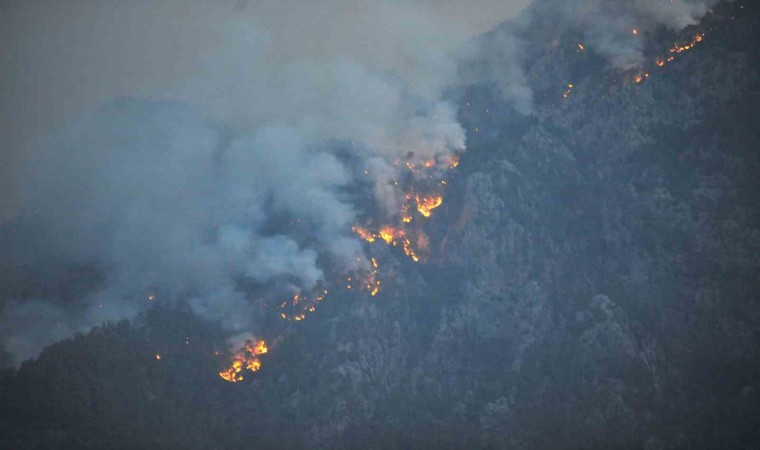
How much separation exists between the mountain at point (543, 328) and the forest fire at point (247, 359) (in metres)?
3.46

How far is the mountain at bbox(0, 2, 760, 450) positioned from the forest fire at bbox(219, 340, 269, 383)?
346 centimetres

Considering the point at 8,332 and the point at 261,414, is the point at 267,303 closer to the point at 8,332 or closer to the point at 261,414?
the point at 261,414

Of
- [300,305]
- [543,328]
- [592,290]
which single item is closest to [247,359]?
[300,305]

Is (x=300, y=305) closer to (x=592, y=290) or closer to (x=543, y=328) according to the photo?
(x=543, y=328)

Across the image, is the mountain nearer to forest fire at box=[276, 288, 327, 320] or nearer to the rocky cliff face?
the rocky cliff face

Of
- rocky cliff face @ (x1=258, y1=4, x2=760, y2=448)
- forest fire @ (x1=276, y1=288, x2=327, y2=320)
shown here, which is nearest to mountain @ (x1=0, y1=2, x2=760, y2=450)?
rocky cliff face @ (x1=258, y1=4, x2=760, y2=448)

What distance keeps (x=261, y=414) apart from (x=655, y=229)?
12163 centimetres

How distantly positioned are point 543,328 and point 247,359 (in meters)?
86.9

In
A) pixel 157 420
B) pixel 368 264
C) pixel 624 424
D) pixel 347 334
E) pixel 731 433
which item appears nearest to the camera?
pixel 731 433

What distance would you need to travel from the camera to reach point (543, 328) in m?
172

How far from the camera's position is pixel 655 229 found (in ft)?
555

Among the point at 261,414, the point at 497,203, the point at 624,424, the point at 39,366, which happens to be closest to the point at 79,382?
the point at 39,366

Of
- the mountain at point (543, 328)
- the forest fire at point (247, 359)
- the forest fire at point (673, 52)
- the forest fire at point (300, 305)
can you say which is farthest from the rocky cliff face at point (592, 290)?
the forest fire at point (247, 359)

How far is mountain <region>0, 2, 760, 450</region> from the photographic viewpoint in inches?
6083
